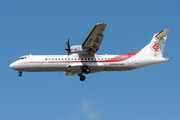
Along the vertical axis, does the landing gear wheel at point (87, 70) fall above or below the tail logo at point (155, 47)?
below

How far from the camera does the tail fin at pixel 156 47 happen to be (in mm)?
34562

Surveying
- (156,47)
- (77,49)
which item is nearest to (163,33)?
(156,47)

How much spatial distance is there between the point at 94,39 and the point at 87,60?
2.97 metres

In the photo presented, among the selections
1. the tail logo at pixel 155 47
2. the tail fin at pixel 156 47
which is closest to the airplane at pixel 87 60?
the tail fin at pixel 156 47

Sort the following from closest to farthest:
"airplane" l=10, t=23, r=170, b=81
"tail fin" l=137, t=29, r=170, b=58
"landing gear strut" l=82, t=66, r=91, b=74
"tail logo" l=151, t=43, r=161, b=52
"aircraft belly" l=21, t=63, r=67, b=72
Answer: "airplane" l=10, t=23, r=170, b=81, "aircraft belly" l=21, t=63, r=67, b=72, "landing gear strut" l=82, t=66, r=91, b=74, "tail fin" l=137, t=29, r=170, b=58, "tail logo" l=151, t=43, r=161, b=52

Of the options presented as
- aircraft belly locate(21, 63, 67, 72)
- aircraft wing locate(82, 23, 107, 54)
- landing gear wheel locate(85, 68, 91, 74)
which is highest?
aircraft wing locate(82, 23, 107, 54)

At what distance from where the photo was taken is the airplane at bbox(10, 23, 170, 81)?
3200 cm

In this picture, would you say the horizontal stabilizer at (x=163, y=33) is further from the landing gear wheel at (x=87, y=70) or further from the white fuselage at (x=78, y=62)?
the landing gear wheel at (x=87, y=70)

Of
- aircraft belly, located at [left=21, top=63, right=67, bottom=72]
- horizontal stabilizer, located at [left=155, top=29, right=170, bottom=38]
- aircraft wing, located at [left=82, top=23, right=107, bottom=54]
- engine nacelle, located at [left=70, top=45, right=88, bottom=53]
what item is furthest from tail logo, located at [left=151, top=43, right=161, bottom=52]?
aircraft belly, located at [left=21, top=63, right=67, bottom=72]

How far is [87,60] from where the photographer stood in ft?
109

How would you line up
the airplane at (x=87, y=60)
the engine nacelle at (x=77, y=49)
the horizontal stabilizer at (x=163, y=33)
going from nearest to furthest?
1. the engine nacelle at (x=77, y=49)
2. the airplane at (x=87, y=60)
3. the horizontal stabilizer at (x=163, y=33)

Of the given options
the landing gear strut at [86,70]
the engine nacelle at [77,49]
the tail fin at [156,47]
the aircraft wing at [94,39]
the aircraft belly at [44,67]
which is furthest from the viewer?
the tail fin at [156,47]

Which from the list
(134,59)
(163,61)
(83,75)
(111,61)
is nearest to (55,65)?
(83,75)

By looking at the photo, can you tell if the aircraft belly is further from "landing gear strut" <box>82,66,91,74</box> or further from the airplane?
"landing gear strut" <box>82,66,91,74</box>
